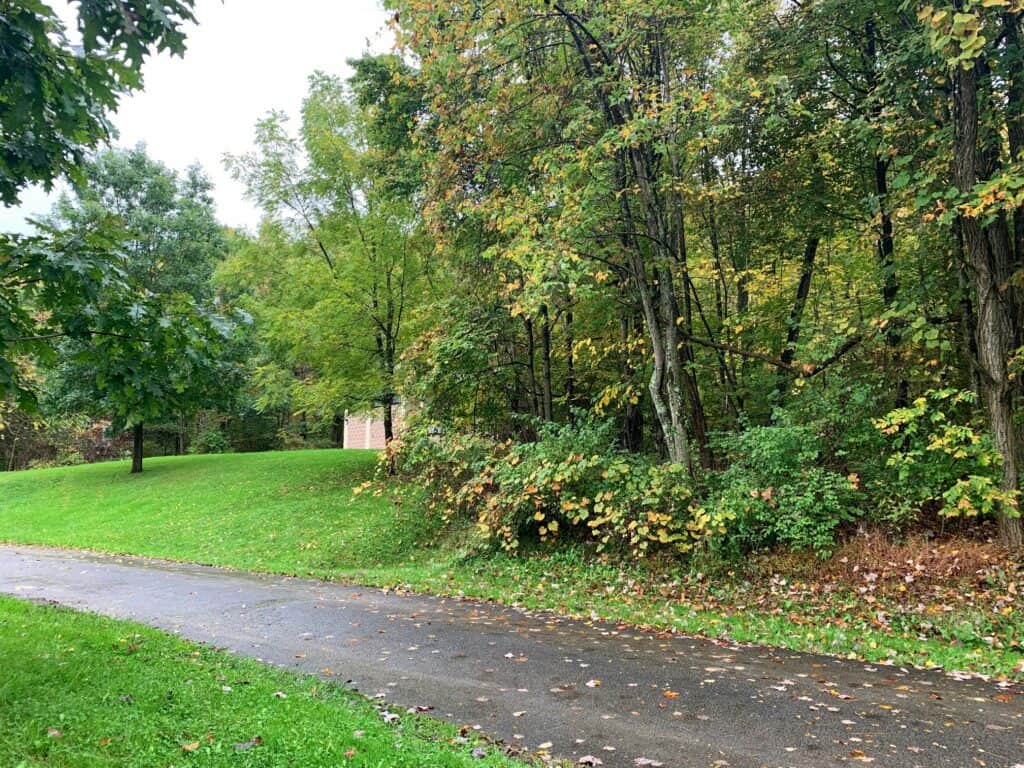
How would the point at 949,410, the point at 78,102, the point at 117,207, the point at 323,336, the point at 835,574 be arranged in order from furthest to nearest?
the point at 117,207, the point at 323,336, the point at 949,410, the point at 835,574, the point at 78,102

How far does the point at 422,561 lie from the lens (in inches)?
450

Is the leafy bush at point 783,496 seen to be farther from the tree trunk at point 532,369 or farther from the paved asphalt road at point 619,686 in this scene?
the tree trunk at point 532,369

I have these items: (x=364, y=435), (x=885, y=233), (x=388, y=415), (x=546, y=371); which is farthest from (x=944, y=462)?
(x=364, y=435)

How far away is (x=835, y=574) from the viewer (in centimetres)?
764

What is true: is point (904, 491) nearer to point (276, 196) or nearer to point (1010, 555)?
point (1010, 555)

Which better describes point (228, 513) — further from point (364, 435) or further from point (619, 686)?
point (364, 435)

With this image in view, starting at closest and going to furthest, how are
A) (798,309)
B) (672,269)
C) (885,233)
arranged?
(885,233)
(672,269)
(798,309)

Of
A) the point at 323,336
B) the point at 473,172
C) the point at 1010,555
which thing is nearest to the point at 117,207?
the point at 323,336

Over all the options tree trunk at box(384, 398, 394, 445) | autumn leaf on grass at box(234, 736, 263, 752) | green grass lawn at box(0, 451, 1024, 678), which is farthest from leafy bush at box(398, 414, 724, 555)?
autumn leaf on grass at box(234, 736, 263, 752)

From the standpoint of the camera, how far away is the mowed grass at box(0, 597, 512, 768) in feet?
11.3

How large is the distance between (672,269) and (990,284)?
13.5ft

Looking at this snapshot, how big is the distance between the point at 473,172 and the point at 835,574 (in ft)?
25.9

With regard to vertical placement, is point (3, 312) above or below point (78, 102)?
below

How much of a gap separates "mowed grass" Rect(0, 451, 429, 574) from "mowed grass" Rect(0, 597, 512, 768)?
5774mm
